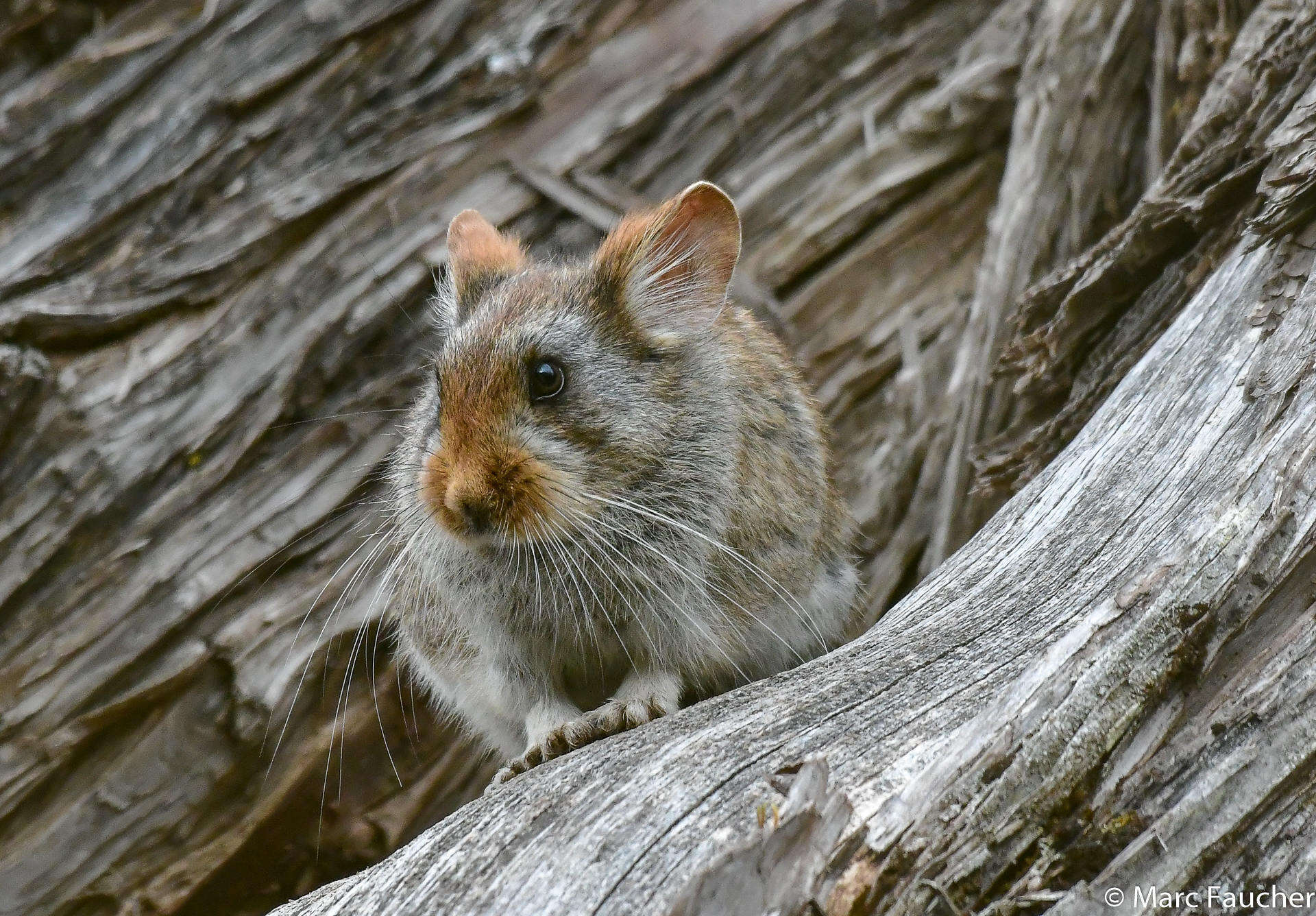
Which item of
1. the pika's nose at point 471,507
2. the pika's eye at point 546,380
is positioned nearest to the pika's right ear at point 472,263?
the pika's eye at point 546,380

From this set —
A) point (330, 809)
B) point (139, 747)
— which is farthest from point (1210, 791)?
point (139, 747)

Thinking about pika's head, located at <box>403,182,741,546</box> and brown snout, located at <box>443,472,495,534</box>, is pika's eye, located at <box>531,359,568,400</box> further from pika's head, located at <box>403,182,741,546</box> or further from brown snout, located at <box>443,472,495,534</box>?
brown snout, located at <box>443,472,495,534</box>

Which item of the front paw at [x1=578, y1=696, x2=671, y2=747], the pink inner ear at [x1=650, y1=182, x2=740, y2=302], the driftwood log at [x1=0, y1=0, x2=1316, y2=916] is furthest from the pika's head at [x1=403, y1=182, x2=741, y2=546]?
the driftwood log at [x1=0, y1=0, x2=1316, y2=916]

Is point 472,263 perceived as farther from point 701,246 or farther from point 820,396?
point 820,396

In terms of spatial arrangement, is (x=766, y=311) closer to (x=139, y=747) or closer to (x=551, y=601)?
(x=551, y=601)

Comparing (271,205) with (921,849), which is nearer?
(921,849)

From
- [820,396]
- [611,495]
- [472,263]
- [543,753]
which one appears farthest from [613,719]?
[820,396]

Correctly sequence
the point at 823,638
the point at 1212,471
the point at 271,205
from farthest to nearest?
1. the point at 271,205
2. the point at 823,638
3. the point at 1212,471

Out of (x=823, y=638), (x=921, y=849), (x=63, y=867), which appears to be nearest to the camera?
(x=921, y=849)
